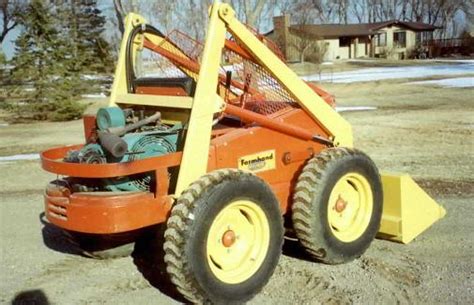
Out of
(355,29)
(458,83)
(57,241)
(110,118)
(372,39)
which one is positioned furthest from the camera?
(372,39)

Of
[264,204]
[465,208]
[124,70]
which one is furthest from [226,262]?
[465,208]

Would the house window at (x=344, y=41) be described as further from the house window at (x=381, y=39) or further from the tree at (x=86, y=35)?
the tree at (x=86, y=35)

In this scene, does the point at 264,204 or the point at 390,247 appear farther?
the point at 390,247

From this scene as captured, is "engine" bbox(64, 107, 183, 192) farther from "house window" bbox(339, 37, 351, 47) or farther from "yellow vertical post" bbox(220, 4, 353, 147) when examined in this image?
"house window" bbox(339, 37, 351, 47)

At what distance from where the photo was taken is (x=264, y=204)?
4.30 m

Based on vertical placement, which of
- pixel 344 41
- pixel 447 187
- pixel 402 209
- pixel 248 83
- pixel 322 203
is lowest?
pixel 447 187

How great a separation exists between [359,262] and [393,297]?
28.2 inches

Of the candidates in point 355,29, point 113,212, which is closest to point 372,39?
point 355,29

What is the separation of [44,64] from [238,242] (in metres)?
14.9

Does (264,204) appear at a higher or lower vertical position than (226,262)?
higher

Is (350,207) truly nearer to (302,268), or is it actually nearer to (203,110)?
(302,268)

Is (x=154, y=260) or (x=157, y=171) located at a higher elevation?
(x=157, y=171)

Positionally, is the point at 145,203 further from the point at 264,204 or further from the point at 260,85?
the point at 260,85

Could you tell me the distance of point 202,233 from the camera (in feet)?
12.9
